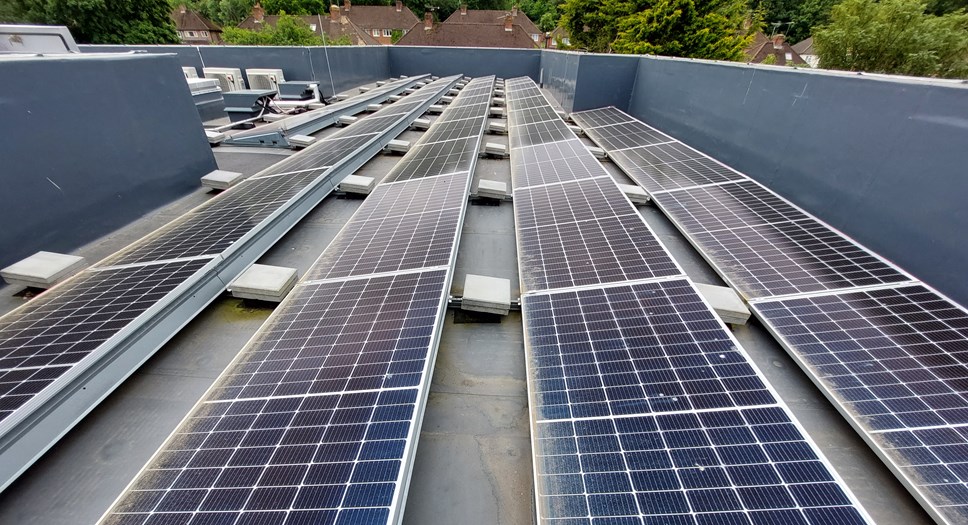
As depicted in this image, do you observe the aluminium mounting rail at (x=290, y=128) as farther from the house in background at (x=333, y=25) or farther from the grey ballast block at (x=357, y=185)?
the house in background at (x=333, y=25)

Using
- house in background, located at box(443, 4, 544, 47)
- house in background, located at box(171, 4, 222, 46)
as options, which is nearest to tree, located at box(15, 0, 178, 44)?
house in background, located at box(443, 4, 544, 47)

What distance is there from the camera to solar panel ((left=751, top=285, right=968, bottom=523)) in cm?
379

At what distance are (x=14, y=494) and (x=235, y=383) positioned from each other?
2391 millimetres

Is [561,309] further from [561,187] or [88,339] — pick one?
[88,339]

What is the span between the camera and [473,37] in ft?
202

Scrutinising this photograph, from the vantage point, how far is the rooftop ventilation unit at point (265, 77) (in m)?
24.9

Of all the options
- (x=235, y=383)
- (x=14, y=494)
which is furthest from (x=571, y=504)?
(x=14, y=494)

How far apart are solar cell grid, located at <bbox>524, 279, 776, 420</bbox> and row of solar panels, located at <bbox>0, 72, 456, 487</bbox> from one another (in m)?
6.04

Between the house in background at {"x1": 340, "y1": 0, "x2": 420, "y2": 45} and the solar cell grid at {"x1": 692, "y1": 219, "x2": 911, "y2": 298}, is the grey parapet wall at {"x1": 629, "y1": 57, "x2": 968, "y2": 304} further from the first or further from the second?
the house in background at {"x1": 340, "y1": 0, "x2": 420, "y2": 45}

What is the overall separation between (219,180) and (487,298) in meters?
10.6

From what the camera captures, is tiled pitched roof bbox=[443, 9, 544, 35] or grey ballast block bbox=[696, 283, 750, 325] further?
tiled pitched roof bbox=[443, 9, 544, 35]

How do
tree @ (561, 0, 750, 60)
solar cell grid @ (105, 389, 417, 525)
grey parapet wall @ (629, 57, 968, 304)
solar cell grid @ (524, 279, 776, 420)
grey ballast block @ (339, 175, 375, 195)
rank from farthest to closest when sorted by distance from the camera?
tree @ (561, 0, 750, 60) < grey ballast block @ (339, 175, 375, 195) < grey parapet wall @ (629, 57, 968, 304) < solar cell grid @ (524, 279, 776, 420) < solar cell grid @ (105, 389, 417, 525)

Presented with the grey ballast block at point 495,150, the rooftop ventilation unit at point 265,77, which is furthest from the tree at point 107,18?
the grey ballast block at point 495,150

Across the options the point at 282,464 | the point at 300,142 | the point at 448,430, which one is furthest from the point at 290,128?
the point at 448,430
